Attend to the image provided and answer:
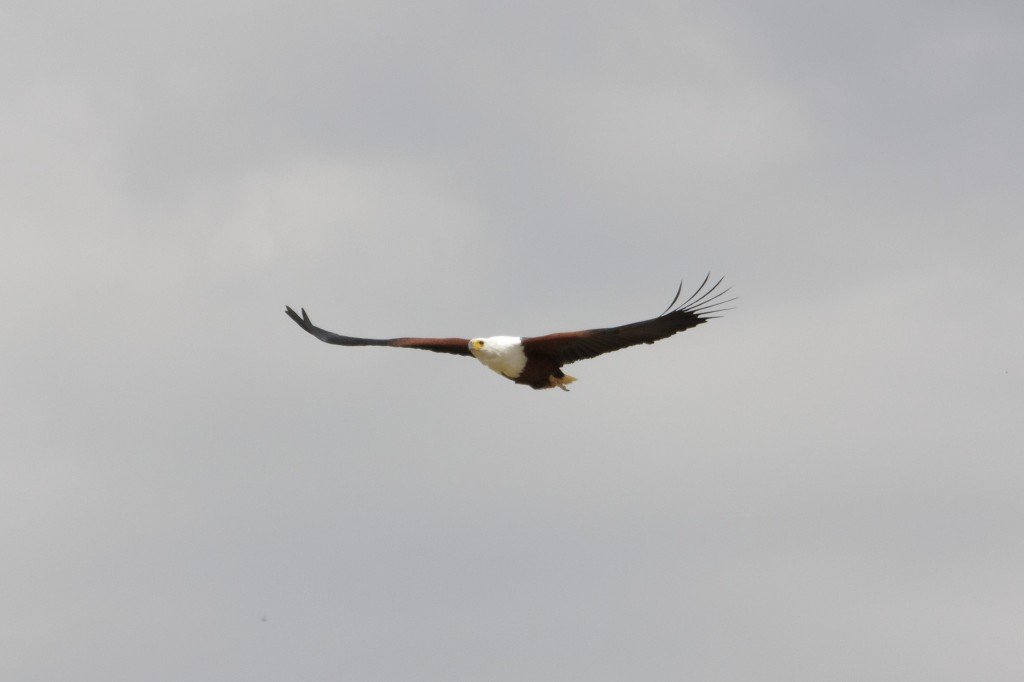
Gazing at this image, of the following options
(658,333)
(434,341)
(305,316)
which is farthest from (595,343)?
(305,316)

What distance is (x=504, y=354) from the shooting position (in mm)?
32031

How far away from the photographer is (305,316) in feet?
117

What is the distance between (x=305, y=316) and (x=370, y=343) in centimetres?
196

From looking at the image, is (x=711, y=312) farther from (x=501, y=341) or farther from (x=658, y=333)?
(x=501, y=341)

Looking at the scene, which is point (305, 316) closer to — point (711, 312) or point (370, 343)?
point (370, 343)

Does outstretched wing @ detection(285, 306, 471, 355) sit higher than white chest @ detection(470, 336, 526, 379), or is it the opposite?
outstretched wing @ detection(285, 306, 471, 355)

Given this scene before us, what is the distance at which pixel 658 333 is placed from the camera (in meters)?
31.1

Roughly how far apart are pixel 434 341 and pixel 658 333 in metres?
4.41

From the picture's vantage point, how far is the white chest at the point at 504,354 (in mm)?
31969

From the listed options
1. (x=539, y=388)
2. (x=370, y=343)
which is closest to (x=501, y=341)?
(x=539, y=388)

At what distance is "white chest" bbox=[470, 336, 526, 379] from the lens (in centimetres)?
3197

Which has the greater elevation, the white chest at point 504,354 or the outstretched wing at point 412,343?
the outstretched wing at point 412,343

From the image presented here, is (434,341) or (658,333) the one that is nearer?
(658,333)

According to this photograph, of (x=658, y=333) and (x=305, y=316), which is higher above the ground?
(x=305, y=316)
